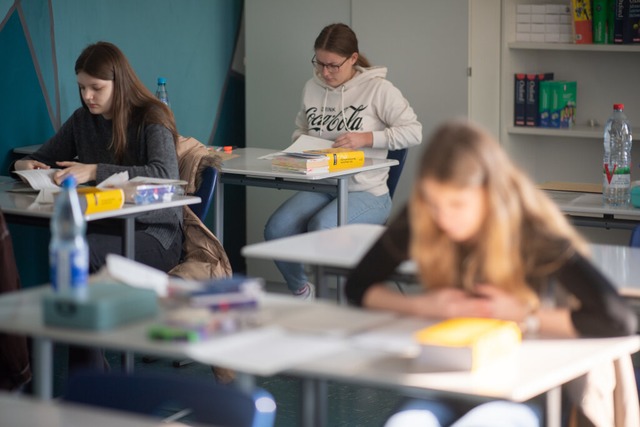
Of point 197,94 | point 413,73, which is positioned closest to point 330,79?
point 413,73

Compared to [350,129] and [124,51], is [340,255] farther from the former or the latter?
[124,51]

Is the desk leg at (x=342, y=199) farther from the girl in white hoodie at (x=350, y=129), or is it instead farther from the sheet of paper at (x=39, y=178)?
the sheet of paper at (x=39, y=178)

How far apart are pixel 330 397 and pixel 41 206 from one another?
123 centimetres

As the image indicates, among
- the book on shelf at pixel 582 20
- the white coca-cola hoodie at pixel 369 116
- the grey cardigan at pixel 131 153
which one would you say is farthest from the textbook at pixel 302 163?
the book on shelf at pixel 582 20

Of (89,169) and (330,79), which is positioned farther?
(330,79)

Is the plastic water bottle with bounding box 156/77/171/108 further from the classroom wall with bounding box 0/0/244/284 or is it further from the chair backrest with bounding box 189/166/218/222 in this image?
the chair backrest with bounding box 189/166/218/222

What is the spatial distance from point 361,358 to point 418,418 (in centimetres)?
30

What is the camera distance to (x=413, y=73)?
5293 millimetres

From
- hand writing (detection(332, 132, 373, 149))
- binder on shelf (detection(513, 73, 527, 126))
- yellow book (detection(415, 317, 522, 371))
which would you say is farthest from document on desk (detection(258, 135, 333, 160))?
yellow book (detection(415, 317, 522, 371))

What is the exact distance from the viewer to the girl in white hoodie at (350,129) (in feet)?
15.0

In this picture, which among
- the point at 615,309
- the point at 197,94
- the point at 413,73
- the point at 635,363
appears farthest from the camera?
the point at 197,94

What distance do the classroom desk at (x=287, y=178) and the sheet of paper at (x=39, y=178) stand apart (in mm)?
737

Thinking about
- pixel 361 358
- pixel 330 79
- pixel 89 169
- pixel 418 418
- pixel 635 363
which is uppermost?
pixel 330 79

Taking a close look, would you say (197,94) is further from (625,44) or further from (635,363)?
(635,363)
